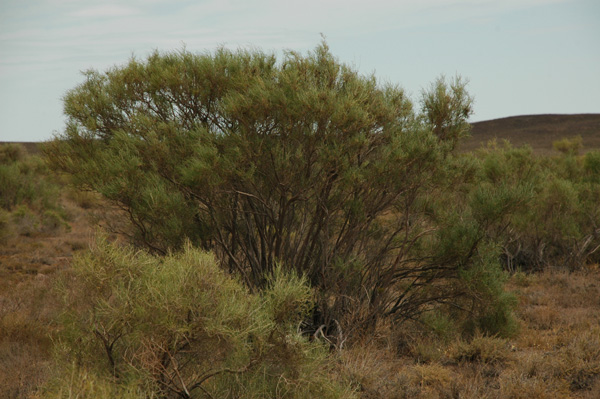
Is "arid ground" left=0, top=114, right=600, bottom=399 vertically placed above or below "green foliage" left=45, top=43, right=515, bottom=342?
below

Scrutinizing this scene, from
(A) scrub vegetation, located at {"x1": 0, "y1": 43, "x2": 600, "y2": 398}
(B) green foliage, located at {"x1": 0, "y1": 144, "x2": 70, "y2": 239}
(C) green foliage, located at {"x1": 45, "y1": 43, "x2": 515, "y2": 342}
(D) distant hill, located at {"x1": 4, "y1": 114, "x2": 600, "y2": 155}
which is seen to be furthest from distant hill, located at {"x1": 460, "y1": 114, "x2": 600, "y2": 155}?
(C) green foliage, located at {"x1": 45, "y1": 43, "x2": 515, "y2": 342}

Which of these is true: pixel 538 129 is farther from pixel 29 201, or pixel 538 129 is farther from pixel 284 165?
pixel 284 165

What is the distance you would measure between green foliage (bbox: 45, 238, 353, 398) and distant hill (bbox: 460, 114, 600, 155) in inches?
2247

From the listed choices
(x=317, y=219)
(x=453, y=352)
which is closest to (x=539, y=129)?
(x=453, y=352)

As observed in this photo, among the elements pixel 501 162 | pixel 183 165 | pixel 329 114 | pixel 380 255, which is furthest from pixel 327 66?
pixel 501 162

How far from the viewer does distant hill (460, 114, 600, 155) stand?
197 ft

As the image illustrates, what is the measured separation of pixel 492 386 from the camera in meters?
6.91

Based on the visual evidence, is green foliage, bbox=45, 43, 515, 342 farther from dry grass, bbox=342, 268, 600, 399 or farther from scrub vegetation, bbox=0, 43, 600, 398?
dry grass, bbox=342, 268, 600, 399

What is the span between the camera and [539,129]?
216ft

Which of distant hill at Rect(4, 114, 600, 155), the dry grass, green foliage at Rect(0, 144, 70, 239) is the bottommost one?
the dry grass

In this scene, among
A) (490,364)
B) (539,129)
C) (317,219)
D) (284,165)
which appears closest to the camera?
(284,165)

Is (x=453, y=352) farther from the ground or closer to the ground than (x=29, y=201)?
closer to the ground

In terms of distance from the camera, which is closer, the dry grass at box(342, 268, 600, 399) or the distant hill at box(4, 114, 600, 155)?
the dry grass at box(342, 268, 600, 399)

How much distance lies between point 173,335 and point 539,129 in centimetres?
6899
